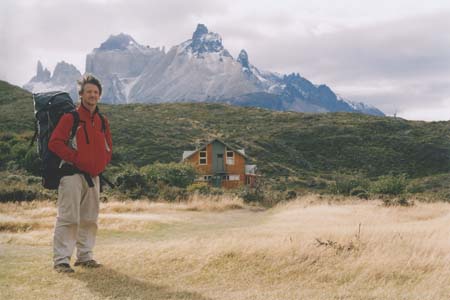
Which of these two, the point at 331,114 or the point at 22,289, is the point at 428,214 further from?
the point at 331,114

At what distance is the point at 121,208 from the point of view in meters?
21.0

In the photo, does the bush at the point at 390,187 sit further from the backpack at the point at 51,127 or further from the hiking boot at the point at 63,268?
the hiking boot at the point at 63,268

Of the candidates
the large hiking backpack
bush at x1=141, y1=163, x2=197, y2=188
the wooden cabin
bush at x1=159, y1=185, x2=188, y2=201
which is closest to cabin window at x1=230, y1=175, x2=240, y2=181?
the wooden cabin

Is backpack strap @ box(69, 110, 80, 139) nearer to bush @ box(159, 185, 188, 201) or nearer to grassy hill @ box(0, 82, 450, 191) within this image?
A: bush @ box(159, 185, 188, 201)

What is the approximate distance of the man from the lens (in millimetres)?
7035

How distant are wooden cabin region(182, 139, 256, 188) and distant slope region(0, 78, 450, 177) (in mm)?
10045

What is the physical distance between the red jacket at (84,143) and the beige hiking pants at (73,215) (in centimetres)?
25

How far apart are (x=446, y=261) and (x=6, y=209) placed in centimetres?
1621

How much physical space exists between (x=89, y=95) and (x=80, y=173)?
1104mm

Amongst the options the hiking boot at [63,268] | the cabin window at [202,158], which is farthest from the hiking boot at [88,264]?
the cabin window at [202,158]

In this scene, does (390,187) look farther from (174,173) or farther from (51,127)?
(51,127)

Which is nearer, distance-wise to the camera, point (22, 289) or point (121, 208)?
point (22, 289)

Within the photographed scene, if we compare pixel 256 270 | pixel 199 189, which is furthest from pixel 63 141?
pixel 199 189

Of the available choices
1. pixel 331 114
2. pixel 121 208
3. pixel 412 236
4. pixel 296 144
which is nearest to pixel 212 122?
pixel 296 144
